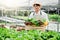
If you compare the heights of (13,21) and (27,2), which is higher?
(27,2)

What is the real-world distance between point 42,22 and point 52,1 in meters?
1.97

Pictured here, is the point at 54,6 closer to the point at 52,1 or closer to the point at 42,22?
the point at 52,1

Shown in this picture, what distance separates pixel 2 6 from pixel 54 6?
1.20 metres

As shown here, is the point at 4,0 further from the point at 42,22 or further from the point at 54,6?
the point at 42,22

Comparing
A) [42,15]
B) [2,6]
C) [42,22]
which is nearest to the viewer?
[42,22]

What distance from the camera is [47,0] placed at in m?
5.89

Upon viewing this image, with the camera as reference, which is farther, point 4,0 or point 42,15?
point 4,0

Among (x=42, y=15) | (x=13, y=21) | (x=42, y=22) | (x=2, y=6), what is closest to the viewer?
(x=42, y=22)

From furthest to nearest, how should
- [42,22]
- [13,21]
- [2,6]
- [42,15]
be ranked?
[2,6] < [13,21] < [42,15] < [42,22]

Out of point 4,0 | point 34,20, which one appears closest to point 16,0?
point 4,0

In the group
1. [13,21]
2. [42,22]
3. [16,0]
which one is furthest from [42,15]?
[16,0]

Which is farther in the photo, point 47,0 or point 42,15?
point 47,0

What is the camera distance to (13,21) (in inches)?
227

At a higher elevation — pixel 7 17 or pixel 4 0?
pixel 4 0
